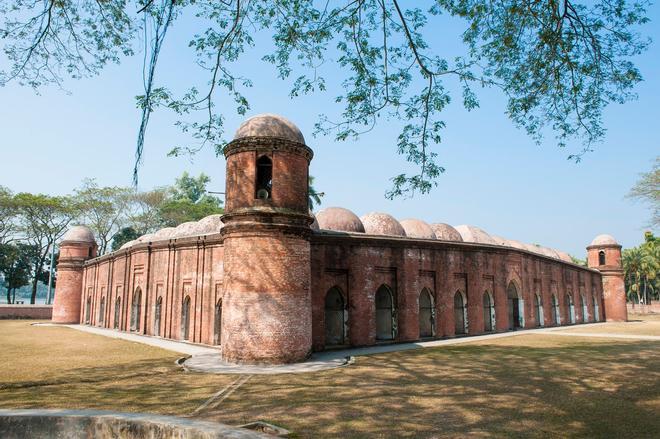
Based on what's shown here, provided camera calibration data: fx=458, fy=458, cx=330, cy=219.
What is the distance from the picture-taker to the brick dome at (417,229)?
22.0 metres

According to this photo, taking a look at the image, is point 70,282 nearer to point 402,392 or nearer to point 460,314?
point 460,314

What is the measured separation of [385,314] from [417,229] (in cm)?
541

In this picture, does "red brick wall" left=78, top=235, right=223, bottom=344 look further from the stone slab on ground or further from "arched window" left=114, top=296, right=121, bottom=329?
the stone slab on ground

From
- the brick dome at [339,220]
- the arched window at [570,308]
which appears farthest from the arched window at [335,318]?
the arched window at [570,308]

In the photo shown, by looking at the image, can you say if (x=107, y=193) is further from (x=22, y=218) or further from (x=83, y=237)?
(x=83, y=237)

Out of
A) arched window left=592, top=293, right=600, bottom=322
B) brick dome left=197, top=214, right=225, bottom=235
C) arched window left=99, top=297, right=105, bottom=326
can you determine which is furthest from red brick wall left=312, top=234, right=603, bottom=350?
arched window left=99, top=297, right=105, bottom=326

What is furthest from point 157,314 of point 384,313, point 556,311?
point 556,311

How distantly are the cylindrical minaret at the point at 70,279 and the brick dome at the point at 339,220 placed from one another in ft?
73.5

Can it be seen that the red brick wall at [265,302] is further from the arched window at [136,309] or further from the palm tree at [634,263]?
the palm tree at [634,263]

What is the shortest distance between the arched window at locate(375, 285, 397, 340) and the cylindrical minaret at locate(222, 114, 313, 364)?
5531mm

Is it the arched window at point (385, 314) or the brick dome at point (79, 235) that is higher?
the brick dome at point (79, 235)

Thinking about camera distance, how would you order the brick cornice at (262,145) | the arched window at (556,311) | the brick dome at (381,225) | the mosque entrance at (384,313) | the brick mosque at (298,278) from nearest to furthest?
the brick mosque at (298,278) < the brick cornice at (262,145) < the mosque entrance at (384,313) < the brick dome at (381,225) < the arched window at (556,311)

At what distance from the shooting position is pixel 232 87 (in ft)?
26.7

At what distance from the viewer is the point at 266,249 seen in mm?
12719
